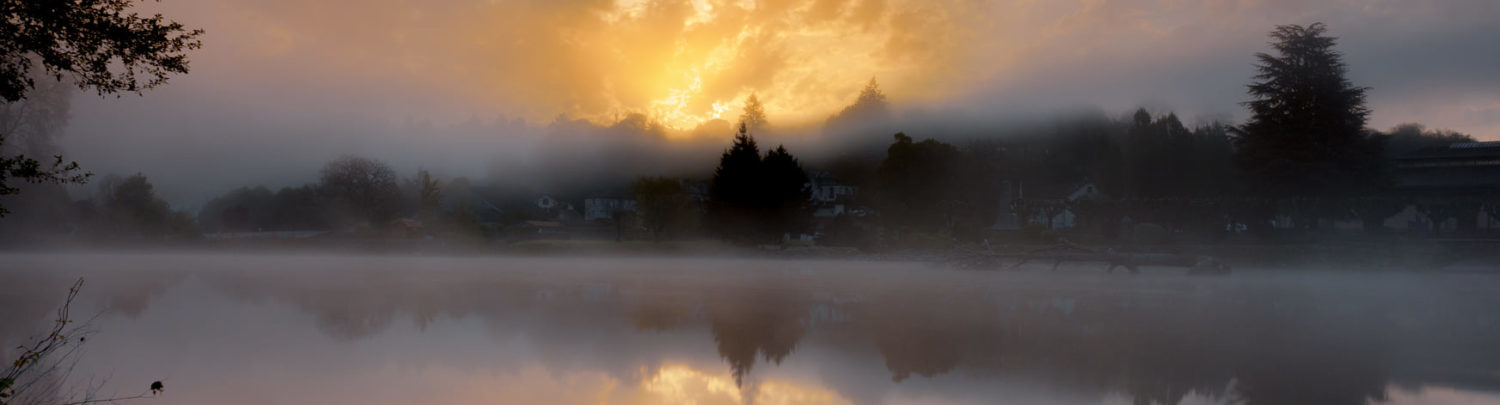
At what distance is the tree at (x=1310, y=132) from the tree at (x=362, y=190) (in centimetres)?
8207

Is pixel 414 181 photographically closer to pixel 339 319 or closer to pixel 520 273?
pixel 520 273

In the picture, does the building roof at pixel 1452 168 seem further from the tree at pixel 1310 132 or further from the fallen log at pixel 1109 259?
the fallen log at pixel 1109 259

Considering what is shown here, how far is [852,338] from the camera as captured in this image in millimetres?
17562

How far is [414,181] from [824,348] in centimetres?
10583

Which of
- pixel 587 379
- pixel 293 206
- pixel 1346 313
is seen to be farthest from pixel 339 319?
pixel 293 206

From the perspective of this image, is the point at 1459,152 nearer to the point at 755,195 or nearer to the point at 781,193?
the point at 781,193

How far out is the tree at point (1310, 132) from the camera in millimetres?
47094

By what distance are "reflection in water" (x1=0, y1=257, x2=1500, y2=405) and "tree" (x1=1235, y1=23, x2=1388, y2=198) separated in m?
16.5

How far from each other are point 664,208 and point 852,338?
4663 centimetres

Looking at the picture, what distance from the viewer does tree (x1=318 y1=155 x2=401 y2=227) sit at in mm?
91500

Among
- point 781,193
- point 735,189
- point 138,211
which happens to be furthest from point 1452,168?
point 138,211

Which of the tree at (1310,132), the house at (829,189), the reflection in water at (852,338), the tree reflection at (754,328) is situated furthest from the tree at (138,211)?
the tree at (1310,132)

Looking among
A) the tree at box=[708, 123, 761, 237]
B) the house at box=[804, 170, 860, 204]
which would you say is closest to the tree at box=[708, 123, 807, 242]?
the tree at box=[708, 123, 761, 237]

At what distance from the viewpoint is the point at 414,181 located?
4368 inches
